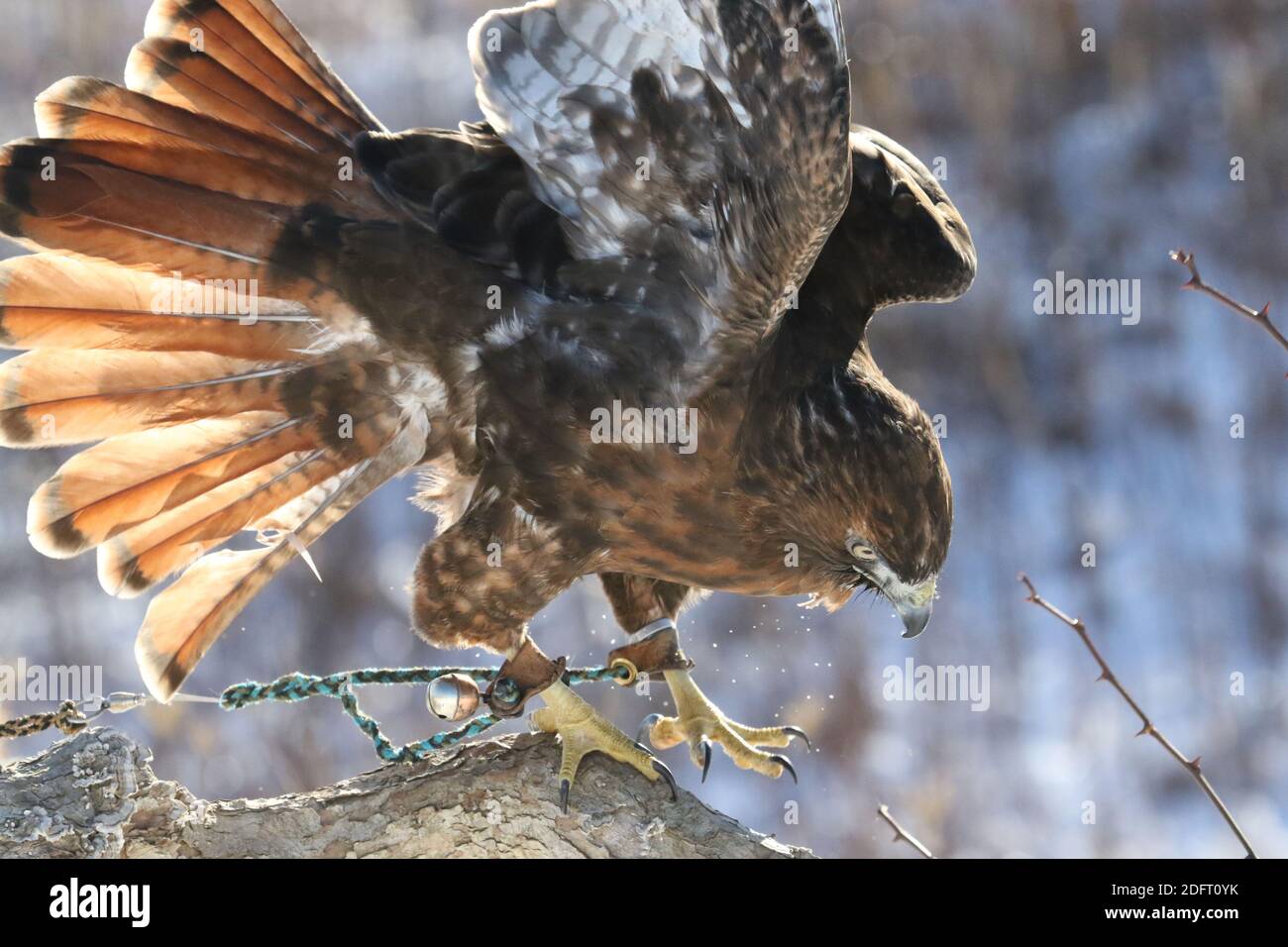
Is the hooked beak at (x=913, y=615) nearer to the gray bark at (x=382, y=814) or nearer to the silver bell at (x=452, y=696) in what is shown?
the gray bark at (x=382, y=814)

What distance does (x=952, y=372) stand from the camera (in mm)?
8070

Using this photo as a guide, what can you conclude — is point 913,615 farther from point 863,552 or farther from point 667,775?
point 667,775

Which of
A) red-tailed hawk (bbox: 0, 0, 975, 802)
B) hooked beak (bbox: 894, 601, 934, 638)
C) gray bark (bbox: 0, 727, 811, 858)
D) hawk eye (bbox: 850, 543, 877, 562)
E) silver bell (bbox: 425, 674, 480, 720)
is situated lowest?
gray bark (bbox: 0, 727, 811, 858)

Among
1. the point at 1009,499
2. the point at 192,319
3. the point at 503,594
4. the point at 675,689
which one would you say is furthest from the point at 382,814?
the point at 1009,499

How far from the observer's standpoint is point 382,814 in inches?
113

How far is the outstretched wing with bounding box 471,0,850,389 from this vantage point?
2.66 meters

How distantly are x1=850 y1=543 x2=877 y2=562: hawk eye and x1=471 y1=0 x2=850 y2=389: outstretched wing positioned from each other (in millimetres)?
491

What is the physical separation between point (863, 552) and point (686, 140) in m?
0.97

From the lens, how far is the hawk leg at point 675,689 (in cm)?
347

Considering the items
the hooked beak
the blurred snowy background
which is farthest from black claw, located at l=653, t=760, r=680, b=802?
the blurred snowy background

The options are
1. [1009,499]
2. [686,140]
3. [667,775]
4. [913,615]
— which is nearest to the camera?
[686,140]

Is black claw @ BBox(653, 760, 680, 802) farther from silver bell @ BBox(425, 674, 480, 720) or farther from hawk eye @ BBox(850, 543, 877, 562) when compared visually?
hawk eye @ BBox(850, 543, 877, 562)

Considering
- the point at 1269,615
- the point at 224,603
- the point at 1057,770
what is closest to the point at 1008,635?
the point at 1057,770

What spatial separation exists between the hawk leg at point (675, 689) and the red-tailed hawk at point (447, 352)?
9.4 inches
